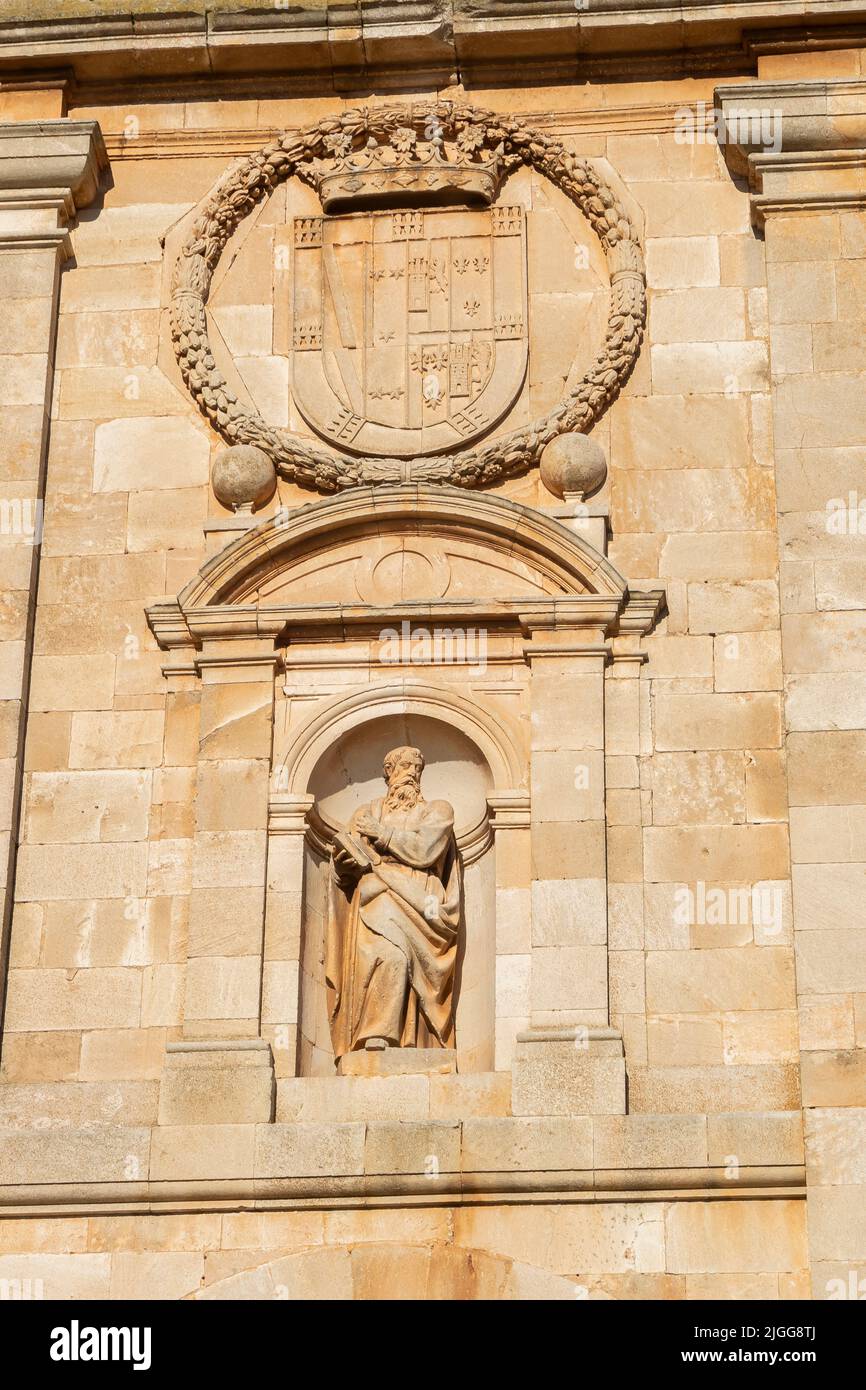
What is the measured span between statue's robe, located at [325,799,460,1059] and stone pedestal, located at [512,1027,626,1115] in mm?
→ 781

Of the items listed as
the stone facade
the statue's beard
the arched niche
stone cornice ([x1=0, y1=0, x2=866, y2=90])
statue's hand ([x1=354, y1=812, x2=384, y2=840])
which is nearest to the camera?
the stone facade

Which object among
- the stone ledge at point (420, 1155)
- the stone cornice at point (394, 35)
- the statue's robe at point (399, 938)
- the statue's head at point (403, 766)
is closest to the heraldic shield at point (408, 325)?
the stone cornice at point (394, 35)

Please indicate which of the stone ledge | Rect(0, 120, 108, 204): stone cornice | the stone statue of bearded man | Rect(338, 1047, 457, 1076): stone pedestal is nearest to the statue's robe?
the stone statue of bearded man

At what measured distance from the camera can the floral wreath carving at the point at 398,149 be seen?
17016 millimetres

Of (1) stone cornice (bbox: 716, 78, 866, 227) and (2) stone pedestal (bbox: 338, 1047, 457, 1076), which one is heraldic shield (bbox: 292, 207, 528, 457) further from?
(2) stone pedestal (bbox: 338, 1047, 457, 1076)

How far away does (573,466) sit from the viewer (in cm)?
1680

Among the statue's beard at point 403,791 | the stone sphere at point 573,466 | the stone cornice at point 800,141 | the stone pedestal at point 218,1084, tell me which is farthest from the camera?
the stone cornice at point 800,141

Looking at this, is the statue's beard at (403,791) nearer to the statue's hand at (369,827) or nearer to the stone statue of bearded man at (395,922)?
the stone statue of bearded man at (395,922)

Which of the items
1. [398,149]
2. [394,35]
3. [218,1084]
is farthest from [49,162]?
[218,1084]

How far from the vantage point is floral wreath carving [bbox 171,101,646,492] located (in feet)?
55.8

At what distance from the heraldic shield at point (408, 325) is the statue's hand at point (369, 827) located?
7.72 feet

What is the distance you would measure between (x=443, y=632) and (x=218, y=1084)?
3.10 metres

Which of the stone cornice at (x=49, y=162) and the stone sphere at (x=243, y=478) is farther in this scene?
the stone cornice at (x=49, y=162)
